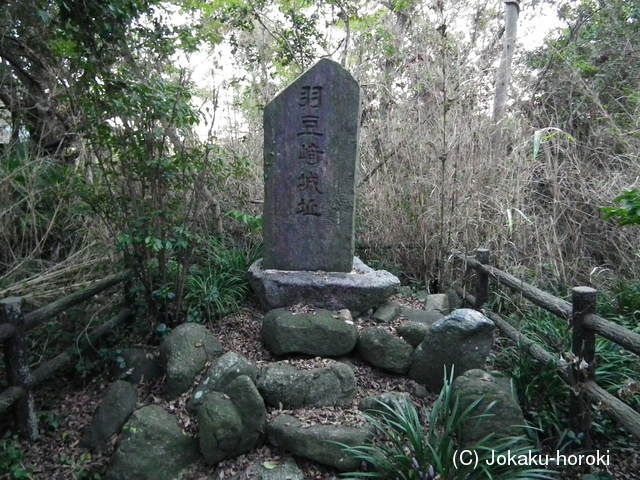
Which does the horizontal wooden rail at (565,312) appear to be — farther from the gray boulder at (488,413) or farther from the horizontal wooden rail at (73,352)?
the horizontal wooden rail at (73,352)

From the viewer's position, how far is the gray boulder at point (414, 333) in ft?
11.1

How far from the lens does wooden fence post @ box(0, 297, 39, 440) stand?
263cm

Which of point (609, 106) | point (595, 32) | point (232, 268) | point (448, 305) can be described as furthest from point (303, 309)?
point (595, 32)

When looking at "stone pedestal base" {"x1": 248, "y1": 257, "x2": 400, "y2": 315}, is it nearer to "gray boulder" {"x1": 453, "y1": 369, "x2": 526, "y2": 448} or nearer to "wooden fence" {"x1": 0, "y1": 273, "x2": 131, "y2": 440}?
"gray boulder" {"x1": 453, "y1": 369, "x2": 526, "y2": 448}

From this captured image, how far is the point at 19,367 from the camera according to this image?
2699 millimetres

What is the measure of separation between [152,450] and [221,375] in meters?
0.56

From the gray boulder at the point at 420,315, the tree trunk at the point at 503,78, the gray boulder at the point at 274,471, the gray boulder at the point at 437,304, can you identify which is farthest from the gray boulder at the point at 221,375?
the tree trunk at the point at 503,78

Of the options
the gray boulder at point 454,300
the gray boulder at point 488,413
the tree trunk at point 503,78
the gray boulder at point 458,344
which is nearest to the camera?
the gray boulder at point 488,413

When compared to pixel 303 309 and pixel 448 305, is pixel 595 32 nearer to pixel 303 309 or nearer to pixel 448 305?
pixel 448 305

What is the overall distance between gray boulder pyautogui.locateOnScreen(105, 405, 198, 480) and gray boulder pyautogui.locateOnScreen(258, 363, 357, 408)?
55 centimetres

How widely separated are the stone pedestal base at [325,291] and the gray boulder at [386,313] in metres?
0.08

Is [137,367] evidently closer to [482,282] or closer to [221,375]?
[221,375]

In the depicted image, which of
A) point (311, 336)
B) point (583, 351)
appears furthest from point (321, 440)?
point (583, 351)

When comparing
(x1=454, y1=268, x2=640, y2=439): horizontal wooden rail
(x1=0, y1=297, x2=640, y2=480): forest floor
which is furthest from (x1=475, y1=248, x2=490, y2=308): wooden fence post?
(x1=0, y1=297, x2=640, y2=480): forest floor
